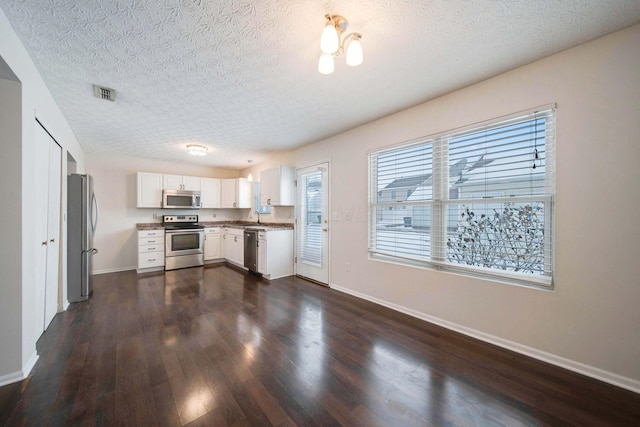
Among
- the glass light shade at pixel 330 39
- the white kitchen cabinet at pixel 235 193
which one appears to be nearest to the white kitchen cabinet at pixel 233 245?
the white kitchen cabinet at pixel 235 193

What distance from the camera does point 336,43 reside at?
1507mm

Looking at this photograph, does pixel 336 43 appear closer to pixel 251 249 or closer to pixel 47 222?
pixel 47 222

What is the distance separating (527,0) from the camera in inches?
58.4

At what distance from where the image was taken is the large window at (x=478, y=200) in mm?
2086

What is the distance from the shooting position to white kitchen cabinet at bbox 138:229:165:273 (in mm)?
4973

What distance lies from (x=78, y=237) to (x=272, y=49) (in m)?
3.60

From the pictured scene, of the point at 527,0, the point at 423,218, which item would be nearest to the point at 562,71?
the point at 527,0

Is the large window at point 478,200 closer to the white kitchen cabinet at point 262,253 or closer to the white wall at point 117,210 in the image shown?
the white kitchen cabinet at point 262,253

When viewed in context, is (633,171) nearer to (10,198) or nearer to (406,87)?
(406,87)

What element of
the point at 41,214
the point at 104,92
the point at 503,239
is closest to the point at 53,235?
the point at 41,214

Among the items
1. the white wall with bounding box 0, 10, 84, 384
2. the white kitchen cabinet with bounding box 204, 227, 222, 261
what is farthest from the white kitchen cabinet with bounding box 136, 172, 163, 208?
the white wall with bounding box 0, 10, 84, 384

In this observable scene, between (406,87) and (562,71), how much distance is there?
1.19 m

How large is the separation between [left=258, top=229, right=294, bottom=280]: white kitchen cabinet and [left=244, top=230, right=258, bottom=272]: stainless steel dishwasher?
14 cm

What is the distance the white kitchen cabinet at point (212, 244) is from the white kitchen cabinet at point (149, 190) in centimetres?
120
